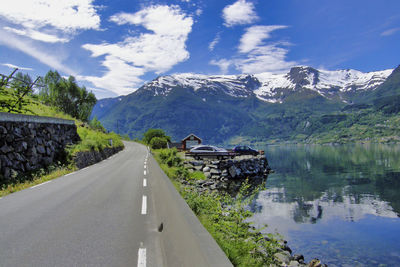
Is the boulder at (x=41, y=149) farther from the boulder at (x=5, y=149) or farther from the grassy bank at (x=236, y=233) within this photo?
the grassy bank at (x=236, y=233)

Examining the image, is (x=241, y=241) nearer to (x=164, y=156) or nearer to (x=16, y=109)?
(x=16, y=109)

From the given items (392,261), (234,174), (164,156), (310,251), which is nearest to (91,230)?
(310,251)

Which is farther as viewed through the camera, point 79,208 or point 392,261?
point 392,261

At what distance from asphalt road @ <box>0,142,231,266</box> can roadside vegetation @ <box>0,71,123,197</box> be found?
441cm

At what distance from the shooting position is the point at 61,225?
6953 millimetres

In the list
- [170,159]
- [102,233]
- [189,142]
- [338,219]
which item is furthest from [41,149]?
[189,142]

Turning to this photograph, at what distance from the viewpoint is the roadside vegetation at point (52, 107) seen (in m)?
16.1

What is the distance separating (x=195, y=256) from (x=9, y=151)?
13576 mm

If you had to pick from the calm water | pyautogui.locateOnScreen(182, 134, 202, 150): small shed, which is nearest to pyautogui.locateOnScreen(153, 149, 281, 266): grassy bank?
the calm water

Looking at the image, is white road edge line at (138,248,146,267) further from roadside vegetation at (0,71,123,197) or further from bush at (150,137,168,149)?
bush at (150,137,168,149)

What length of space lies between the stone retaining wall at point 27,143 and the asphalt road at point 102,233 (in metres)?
4.52

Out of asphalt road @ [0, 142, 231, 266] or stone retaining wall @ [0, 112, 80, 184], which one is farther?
stone retaining wall @ [0, 112, 80, 184]

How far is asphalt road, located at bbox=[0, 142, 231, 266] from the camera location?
495 cm

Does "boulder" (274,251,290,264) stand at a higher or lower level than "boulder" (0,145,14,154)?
lower
